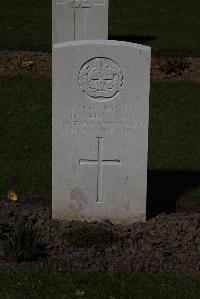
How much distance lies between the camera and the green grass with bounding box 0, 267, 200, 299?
19.3 feet

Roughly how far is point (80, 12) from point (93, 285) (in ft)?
27.3

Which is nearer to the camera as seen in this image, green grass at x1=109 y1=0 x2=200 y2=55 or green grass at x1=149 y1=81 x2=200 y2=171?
green grass at x1=149 y1=81 x2=200 y2=171

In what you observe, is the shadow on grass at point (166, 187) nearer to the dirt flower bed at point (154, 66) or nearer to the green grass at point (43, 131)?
the green grass at point (43, 131)

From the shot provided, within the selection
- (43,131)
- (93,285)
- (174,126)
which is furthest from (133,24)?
(93,285)

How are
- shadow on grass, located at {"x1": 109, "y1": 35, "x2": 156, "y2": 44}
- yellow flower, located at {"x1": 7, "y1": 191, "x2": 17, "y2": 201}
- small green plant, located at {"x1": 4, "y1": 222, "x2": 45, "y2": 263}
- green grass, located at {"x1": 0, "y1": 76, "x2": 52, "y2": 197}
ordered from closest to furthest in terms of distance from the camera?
small green plant, located at {"x1": 4, "y1": 222, "x2": 45, "y2": 263}, yellow flower, located at {"x1": 7, "y1": 191, "x2": 17, "y2": 201}, green grass, located at {"x1": 0, "y1": 76, "x2": 52, "y2": 197}, shadow on grass, located at {"x1": 109, "y1": 35, "x2": 156, "y2": 44}

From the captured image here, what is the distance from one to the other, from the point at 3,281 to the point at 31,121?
16.4 feet

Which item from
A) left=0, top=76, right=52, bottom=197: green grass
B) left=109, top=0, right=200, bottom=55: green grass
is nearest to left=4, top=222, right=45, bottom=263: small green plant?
left=0, top=76, right=52, bottom=197: green grass

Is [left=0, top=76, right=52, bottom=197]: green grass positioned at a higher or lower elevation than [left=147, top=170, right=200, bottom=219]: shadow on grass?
higher

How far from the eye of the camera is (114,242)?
6.89 metres

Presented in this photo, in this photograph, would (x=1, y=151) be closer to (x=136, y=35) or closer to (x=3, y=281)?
(x=3, y=281)

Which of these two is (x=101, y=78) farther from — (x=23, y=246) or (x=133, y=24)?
(x=133, y=24)

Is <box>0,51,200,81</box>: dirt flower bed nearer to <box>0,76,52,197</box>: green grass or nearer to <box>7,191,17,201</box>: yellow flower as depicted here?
<box>0,76,52,197</box>: green grass

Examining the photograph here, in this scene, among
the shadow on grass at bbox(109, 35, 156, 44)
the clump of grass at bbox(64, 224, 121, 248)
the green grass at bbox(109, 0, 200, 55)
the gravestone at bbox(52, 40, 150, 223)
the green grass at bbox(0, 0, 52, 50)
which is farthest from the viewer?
the shadow on grass at bbox(109, 35, 156, 44)

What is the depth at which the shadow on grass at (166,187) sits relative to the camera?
7.93 metres
